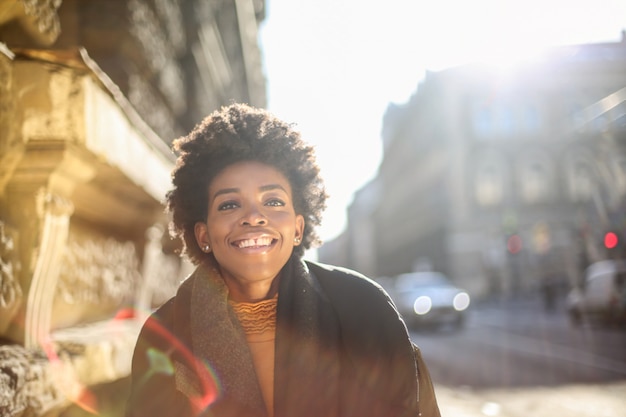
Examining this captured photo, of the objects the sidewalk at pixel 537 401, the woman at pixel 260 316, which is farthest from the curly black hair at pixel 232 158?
the sidewalk at pixel 537 401

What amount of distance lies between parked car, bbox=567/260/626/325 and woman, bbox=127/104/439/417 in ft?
57.1

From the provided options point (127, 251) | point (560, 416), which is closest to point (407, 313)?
point (560, 416)

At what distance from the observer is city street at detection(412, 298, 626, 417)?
6.84 m

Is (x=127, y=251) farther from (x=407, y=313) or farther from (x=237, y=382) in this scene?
(x=407, y=313)

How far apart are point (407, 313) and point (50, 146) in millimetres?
19039

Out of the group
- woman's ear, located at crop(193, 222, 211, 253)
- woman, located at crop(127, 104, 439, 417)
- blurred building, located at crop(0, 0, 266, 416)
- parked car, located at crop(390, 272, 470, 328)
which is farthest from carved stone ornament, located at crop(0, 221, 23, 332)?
parked car, located at crop(390, 272, 470, 328)

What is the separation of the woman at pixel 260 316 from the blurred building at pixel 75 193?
319 mm

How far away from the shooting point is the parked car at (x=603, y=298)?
17406 millimetres

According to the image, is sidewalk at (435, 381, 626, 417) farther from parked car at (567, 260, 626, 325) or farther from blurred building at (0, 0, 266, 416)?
parked car at (567, 260, 626, 325)

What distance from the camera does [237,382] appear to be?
75.3 inches

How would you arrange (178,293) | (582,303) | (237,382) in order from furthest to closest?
1. (582,303)
2. (178,293)
3. (237,382)

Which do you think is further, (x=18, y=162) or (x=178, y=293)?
(x=178, y=293)

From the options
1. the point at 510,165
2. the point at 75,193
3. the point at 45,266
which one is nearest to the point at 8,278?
the point at 45,266

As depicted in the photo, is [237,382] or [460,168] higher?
[460,168]
